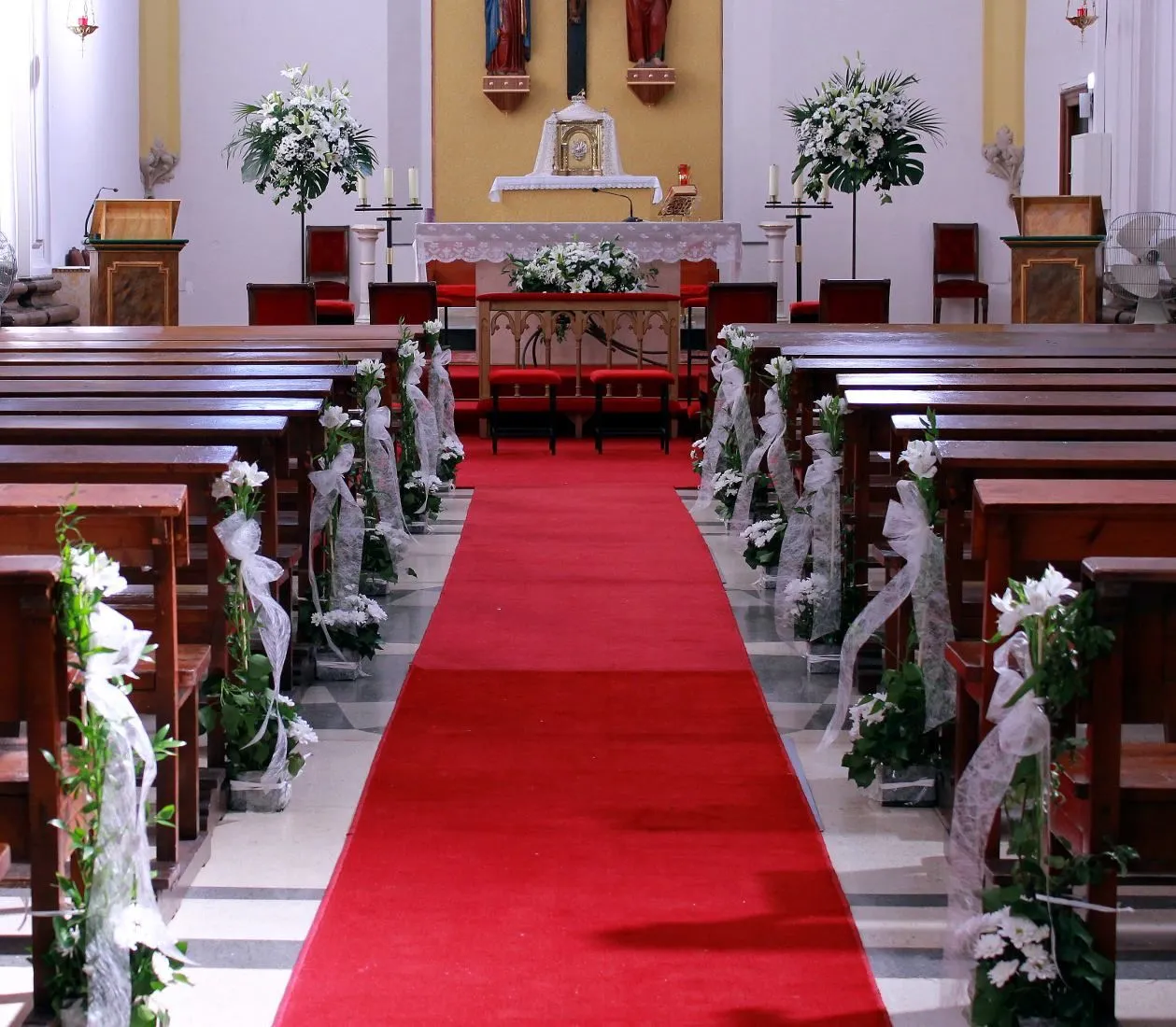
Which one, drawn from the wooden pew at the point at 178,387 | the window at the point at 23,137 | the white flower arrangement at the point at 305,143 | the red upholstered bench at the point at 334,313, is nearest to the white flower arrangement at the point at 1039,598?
the wooden pew at the point at 178,387

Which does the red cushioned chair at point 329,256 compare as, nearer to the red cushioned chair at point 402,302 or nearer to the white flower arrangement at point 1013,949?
the red cushioned chair at point 402,302

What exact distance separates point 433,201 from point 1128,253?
21.5ft

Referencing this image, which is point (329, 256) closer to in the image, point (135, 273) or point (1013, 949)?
point (135, 273)

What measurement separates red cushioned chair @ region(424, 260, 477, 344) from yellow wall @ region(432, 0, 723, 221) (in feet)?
4.78

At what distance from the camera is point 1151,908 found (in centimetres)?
309

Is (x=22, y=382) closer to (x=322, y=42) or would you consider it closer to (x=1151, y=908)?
(x=1151, y=908)

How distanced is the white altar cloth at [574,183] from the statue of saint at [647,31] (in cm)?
183

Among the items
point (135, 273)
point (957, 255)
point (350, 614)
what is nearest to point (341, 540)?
point (350, 614)

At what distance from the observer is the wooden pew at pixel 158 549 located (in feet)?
9.46

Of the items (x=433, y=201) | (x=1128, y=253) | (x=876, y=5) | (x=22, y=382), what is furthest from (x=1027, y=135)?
(x=22, y=382)

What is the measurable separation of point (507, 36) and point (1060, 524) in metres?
12.9

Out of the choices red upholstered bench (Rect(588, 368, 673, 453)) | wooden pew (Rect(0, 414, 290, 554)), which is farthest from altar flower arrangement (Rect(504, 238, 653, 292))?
wooden pew (Rect(0, 414, 290, 554))

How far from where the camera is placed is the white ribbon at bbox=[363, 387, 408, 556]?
554 cm

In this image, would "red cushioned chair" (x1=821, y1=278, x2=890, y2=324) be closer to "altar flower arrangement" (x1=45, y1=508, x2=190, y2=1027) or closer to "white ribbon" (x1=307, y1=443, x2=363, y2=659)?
"white ribbon" (x1=307, y1=443, x2=363, y2=659)
